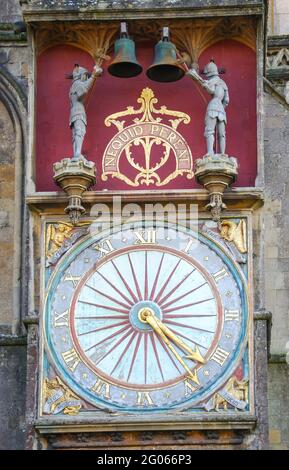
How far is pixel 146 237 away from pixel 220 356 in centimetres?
123

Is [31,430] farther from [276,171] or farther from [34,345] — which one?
[276,171]

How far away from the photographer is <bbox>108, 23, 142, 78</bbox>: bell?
24.4 m

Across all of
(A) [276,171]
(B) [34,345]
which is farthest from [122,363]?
(A) [276,171]

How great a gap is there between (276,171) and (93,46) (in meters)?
1.94

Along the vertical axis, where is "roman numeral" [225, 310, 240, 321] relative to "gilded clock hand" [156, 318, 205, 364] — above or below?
above

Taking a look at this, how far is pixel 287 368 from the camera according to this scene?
24.6 meters

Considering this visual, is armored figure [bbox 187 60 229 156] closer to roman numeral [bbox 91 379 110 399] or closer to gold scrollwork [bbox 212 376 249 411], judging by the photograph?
gold scrollwork [bbox 212 376 249 411]

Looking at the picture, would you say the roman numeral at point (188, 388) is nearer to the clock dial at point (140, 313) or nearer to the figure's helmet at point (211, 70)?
the clock dial at point (140, 313)

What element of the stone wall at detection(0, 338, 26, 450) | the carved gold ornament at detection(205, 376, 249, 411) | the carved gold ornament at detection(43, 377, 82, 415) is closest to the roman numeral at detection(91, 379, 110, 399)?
the carved gold ornament at detection(43, 377, 82, 415)

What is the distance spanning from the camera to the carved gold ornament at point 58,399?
932 inches

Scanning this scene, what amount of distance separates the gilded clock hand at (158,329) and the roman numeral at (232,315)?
516mm

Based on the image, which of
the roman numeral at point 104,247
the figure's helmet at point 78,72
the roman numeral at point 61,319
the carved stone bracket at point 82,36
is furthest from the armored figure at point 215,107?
the roman numeral at point 61,319
